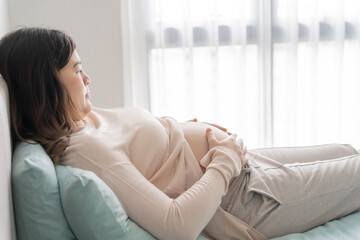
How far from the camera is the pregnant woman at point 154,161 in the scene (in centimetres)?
115

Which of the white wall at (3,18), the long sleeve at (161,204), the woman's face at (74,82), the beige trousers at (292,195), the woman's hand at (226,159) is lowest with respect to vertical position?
the beige trousers at (292,195)

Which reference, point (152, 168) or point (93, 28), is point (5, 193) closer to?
point (152, 168)

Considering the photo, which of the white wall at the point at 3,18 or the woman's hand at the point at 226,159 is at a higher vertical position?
the white wall at the point at 3,18

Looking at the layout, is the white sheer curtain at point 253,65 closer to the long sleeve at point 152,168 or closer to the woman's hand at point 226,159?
the long sleeve at point 152,168

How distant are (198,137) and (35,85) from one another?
0.59m

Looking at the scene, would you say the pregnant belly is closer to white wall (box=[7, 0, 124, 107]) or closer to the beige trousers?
the beige trousers

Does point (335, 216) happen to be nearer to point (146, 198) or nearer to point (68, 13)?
point (146, 198)

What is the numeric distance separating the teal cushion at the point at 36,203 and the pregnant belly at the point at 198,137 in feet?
1.96

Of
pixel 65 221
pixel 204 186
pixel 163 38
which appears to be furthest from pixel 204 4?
pixel 65 221

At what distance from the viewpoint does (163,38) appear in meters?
2.72

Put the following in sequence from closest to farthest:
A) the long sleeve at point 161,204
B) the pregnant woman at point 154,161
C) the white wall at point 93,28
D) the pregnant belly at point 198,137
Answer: the long sleeve at point 161,204 → the pregnant woman at point 154,161 → the pregnant belly at point 198,137 → the white wall at point 93,28

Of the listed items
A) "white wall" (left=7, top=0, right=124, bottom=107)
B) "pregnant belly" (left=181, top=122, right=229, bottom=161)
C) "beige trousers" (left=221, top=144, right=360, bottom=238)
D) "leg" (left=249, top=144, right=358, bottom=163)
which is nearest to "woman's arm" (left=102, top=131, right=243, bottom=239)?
"beige trousers" (left=221, top=144, right=360, bottom=238)

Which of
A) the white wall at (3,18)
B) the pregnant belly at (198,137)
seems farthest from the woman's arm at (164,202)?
the white wall at (3,18)

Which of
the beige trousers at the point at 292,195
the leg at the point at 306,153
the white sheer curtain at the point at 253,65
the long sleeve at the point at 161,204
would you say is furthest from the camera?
the white sheer curtain at the point at 253,65
